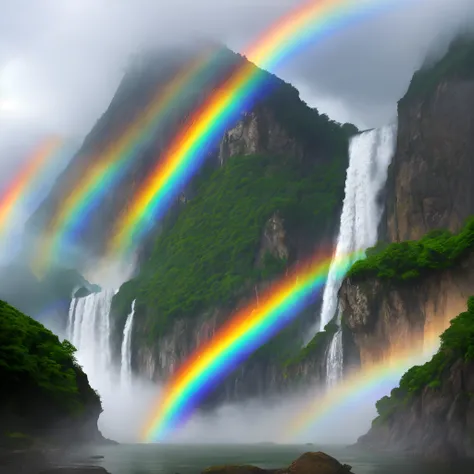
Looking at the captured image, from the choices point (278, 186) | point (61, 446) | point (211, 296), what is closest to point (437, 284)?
point (61, 446)

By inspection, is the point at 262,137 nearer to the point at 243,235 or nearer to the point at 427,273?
the point at 243,235

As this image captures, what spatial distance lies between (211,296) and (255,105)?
47.5 meters

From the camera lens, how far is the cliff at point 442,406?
5208 centimetres

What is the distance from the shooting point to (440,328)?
246ft

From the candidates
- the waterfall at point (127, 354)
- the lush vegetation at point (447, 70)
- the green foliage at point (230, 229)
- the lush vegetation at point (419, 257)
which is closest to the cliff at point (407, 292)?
the lush vegetation at point (419, 257)

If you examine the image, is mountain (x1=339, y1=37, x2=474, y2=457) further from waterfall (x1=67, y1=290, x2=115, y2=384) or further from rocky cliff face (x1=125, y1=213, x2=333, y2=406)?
waterfall (x1=67, y1=290, x2=115, y2=384)

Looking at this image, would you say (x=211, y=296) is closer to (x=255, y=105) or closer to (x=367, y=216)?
(x=367, y=216)

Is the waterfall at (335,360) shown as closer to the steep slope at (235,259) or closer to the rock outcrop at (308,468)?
the steep slope at (235,259)

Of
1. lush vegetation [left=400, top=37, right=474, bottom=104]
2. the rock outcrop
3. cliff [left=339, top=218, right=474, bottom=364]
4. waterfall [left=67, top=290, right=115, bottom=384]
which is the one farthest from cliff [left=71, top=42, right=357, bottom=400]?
the rock outcrop

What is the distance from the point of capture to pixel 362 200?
108 metres

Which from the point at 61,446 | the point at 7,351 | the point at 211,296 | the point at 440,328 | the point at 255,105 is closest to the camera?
the point at 7,351

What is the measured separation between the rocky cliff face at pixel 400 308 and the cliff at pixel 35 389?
34653 millimetres

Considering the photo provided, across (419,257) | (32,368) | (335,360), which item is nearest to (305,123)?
(335,360)

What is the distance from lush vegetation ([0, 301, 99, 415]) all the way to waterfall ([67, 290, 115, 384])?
258 feet
